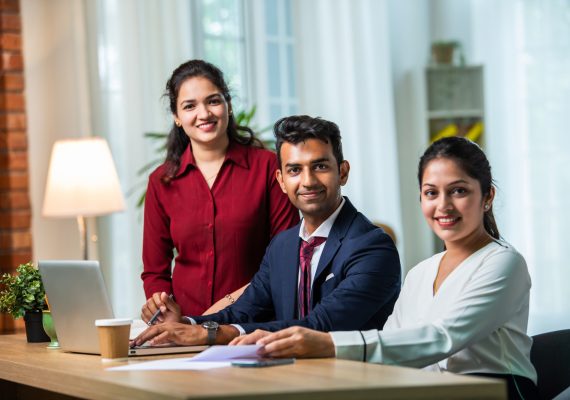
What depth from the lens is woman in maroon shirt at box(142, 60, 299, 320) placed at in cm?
291

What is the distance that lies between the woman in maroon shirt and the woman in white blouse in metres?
0.72

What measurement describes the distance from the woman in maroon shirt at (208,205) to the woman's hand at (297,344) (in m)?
0.95

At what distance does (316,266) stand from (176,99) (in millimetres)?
792

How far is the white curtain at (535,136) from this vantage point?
631 cm

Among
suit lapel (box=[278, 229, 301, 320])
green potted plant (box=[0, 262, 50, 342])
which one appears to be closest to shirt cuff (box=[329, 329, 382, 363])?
suit lapel (box=[278, 229, 301, 320])

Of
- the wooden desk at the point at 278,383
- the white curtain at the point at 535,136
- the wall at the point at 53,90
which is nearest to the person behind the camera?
the wooden desk at the point at 278,383

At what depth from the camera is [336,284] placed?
7.89 feet

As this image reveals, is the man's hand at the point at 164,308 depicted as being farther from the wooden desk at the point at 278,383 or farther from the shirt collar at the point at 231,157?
the shirt collar at the point at 231,157

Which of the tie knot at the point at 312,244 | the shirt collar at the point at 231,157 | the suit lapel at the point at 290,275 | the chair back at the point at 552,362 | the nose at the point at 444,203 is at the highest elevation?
the shirt collar at the point at 231,157

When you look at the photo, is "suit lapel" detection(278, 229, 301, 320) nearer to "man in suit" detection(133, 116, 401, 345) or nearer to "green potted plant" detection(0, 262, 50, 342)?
"man in suit" detection(133, 116, 401, 345)

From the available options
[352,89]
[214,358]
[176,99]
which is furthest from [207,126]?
[352,89]

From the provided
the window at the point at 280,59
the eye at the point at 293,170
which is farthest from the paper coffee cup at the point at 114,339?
the window at the point at 280,59

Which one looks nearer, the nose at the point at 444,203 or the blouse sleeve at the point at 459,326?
the blouse sleeve at the point at 459,326

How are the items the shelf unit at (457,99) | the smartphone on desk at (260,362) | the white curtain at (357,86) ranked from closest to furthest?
the smartphone on desk at (260,362) < the white curtain at (357,86) < the shelf unit at (457,99)
